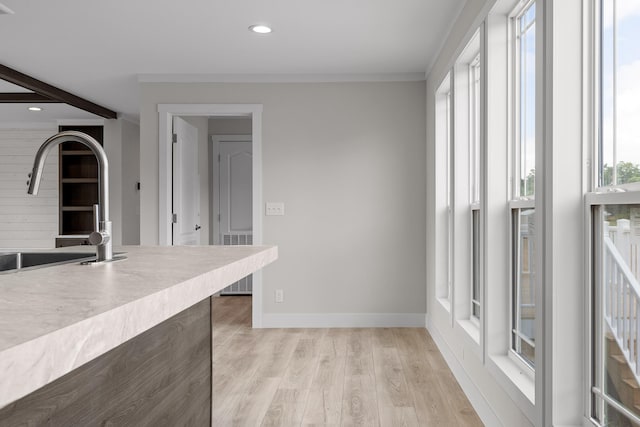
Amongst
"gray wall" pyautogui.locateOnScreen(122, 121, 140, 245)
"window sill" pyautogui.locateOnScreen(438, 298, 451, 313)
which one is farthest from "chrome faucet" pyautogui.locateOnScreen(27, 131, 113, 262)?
"gray wall" pyautogui.locateOnScreen(122, 121, 140, 245)

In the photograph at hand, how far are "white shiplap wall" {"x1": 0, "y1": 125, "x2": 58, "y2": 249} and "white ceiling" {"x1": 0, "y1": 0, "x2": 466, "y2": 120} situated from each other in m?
2.55

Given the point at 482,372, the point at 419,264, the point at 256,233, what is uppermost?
the point at 256,233

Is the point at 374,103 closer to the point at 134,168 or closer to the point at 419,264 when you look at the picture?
the point at 419,264

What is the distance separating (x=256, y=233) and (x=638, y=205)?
12.3 feet

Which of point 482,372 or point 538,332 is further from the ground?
point 538,332

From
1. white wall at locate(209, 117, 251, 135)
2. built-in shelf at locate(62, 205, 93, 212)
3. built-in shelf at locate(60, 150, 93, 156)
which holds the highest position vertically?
white wall at locate(209, 117, 251, 135)

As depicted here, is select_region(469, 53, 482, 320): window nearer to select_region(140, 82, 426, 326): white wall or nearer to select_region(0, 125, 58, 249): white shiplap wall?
select_region(140, 82, 426, 326): white wall

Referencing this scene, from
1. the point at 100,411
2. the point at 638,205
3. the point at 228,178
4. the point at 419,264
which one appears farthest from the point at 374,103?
the point at 100,411

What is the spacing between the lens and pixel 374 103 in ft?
16.2

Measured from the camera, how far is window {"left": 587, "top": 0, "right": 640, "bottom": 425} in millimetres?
1522

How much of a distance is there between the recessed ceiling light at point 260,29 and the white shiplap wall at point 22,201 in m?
4.74

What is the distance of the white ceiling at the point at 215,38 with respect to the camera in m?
3.31

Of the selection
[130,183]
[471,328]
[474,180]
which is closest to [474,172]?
[474,180]

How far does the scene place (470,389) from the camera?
2990 millimetres
